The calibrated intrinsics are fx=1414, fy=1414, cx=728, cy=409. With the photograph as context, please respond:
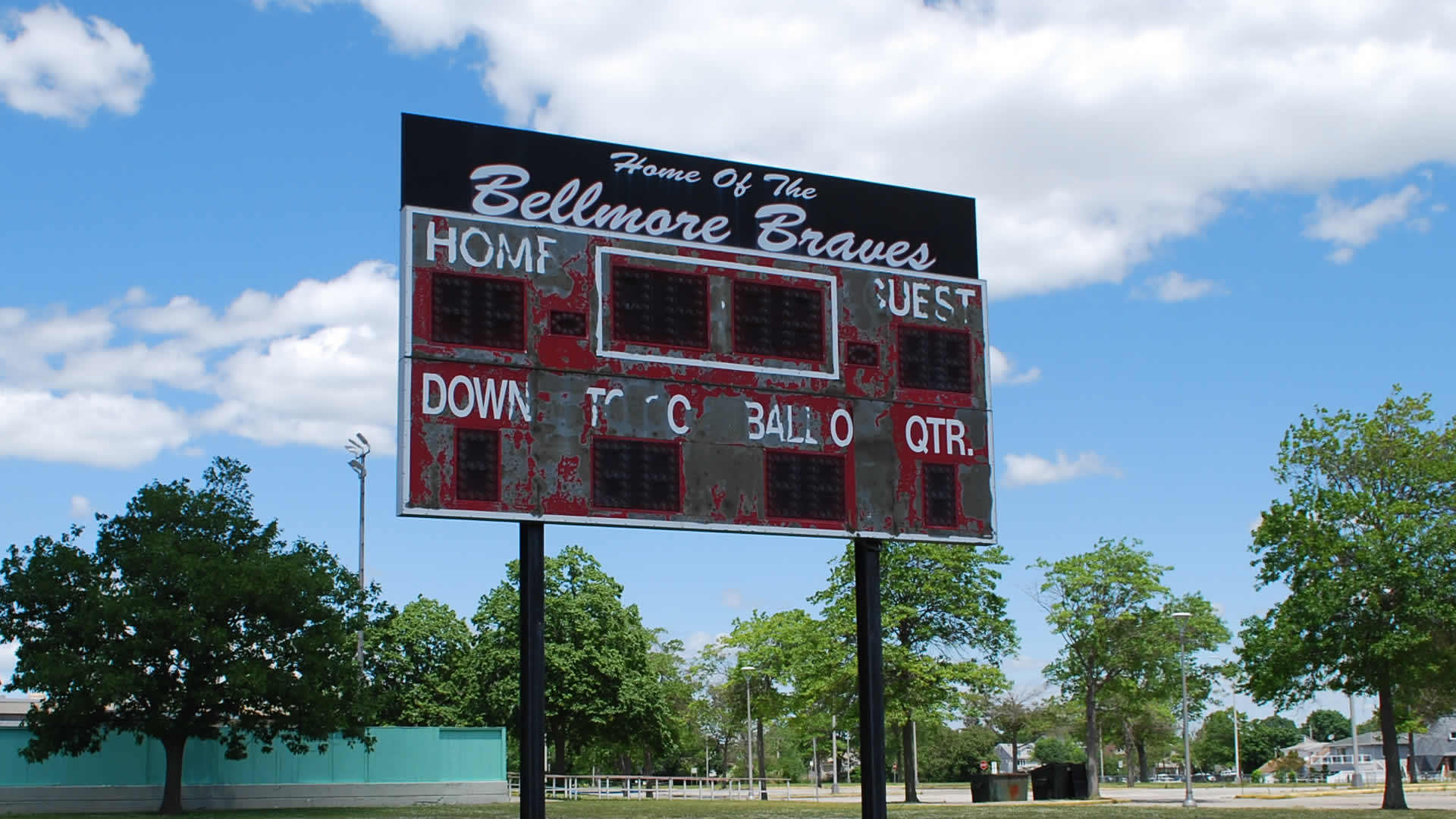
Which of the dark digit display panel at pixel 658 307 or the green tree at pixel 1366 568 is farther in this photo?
the green tree at pixel 1366 568

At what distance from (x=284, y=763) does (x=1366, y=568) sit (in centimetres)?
3241

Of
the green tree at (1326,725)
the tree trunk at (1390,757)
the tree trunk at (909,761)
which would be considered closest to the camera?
the tree trunk at (1390,757)

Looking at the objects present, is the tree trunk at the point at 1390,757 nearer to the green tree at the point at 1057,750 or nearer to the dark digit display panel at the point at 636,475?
the dark digit display panel at the point at 636,475

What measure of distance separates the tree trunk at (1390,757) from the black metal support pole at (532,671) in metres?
28.7

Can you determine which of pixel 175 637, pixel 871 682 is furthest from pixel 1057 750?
pixel 871 682

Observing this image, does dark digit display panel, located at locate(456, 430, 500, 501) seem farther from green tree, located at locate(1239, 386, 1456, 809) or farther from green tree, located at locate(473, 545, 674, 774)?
green tree, located at locate(473, 545, 674, 774)

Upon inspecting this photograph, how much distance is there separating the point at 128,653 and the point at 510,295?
77.1 feet

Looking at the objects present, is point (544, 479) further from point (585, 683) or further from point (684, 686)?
point (684, 686)

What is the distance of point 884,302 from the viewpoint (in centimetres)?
2097

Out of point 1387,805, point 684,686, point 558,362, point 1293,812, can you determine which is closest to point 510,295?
point 558,362

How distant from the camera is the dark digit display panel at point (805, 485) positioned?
19594mm

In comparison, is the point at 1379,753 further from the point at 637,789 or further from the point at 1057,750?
A: the point at 637,789

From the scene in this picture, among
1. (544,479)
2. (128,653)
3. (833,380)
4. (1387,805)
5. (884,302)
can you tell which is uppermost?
(884,302)

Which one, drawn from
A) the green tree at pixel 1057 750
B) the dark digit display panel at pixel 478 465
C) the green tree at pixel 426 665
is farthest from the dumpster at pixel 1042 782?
the green tree at pixel 1057 750
